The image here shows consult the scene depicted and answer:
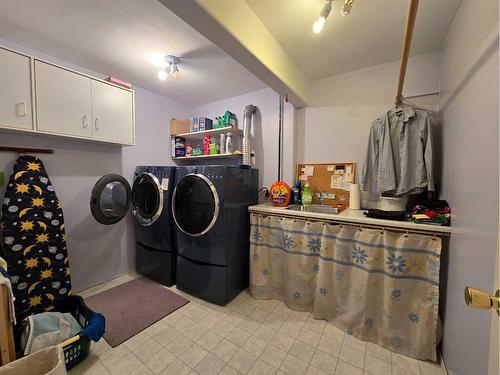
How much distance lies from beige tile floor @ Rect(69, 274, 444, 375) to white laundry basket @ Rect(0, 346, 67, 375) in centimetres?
26

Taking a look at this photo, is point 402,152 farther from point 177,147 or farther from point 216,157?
point 177,147

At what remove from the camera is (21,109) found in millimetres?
1537

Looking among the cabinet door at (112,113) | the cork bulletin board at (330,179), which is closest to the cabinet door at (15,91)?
the cabinet door at (112,113)

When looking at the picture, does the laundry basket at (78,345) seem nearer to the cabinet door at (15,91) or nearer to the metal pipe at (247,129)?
the cabinet door at (15,91)

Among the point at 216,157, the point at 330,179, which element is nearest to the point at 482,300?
the point at 330,179

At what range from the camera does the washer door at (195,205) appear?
189 cm

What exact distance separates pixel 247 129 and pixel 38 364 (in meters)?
2.42

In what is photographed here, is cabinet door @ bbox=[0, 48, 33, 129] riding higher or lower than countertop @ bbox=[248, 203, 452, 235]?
higher

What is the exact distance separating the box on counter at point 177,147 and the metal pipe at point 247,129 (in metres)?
1.04

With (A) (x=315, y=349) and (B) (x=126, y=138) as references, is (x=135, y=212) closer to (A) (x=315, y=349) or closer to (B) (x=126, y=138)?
(B) (x=126, y=138)

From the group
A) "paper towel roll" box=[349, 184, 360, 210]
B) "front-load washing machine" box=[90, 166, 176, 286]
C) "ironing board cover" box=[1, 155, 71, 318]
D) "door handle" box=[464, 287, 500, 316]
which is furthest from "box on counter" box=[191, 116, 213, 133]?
"door handle" box=[464, 287, 500, 316]

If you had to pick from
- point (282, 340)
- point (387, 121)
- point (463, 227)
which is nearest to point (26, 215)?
point (282, 340)

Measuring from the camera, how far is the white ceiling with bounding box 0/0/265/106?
1353 millimetres

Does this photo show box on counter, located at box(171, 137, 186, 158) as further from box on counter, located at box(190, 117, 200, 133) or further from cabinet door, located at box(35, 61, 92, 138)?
cabinet door, located at box(35, 61, 92, 138)
